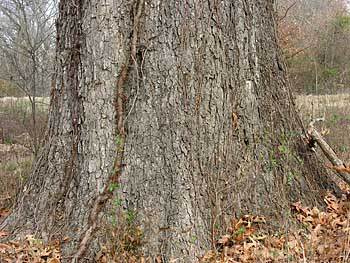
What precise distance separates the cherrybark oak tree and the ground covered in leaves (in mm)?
97

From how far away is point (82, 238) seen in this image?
12.0 feet

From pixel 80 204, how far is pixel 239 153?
136 cm

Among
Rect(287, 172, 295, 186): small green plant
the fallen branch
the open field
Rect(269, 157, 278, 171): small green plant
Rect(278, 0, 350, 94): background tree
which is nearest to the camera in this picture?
Rect(269, 157, 278, 171): small green plant

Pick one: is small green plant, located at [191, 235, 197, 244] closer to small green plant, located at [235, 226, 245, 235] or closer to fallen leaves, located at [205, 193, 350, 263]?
fallen leaves, located at [205, 193, 350, 263]

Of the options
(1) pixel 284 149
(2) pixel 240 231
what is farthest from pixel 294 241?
(1) pixel 284 149

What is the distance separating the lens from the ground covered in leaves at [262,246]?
3.52 m

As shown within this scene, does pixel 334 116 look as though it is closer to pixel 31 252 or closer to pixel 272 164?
pixel 272 164

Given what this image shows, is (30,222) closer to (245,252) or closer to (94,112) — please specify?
(94,112)

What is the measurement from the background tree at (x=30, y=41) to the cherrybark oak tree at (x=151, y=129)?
13.6 ft

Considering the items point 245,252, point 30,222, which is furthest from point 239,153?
point 30,222

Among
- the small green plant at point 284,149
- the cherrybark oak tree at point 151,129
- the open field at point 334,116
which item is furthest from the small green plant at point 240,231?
the open field at point 334,116

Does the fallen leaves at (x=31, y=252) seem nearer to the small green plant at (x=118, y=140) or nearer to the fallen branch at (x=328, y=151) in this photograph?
the small green plant at (x=118, y=140)

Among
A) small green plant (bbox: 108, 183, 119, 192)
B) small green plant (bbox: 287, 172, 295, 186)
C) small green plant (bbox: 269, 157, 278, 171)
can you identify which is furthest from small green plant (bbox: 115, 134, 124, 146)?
small green plant (bbox: 287, 172, 295, 186)

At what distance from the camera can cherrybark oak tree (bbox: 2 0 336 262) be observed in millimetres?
3674
